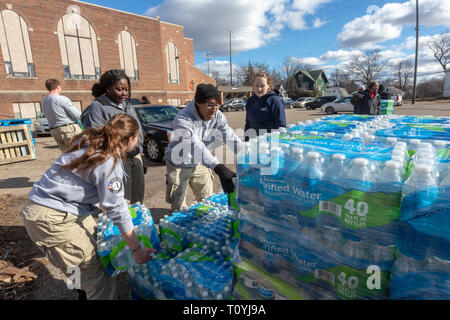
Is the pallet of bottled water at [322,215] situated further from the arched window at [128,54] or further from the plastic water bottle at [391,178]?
the arched window at [128,54]

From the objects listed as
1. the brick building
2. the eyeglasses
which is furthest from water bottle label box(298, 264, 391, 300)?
the brick building

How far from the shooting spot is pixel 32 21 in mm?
20938

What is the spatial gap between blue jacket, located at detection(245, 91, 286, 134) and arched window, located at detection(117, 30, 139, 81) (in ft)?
86.3

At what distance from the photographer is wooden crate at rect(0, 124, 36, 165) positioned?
24.3 feet

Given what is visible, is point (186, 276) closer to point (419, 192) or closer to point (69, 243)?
point (69, 243)

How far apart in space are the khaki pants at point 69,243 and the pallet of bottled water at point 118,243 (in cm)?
7

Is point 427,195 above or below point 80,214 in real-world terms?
above

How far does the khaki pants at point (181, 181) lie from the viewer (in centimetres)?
307

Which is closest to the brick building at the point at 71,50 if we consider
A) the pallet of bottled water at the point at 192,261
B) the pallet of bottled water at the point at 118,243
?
the pallet of bottled water at the point at 118,243

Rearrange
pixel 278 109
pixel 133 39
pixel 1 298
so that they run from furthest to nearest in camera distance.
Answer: pixel 133 39 < pixel 278 109 < pixel 1 298

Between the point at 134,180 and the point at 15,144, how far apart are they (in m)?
6.70

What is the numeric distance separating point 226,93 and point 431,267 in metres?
49.2
